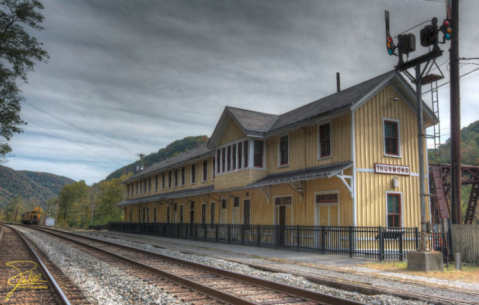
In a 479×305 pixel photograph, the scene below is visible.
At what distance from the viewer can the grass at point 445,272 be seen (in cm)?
1005

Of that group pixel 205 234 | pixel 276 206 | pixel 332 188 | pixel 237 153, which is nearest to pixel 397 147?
pixel 332 188

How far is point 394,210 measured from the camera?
16703 millimetres

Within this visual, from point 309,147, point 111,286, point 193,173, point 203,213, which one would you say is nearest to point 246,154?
point 309,147

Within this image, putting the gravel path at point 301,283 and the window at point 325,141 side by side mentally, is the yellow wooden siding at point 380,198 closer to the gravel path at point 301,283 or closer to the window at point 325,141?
the window at point 325,141

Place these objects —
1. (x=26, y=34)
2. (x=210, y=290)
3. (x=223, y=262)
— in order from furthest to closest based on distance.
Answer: (x=26, y=34) → (x=223, y=262) → (x=210, y=290)

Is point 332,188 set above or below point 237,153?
below

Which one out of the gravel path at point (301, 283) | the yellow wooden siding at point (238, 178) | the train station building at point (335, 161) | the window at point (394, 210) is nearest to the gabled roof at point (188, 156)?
the yellow wooden siding at point (238, 178)

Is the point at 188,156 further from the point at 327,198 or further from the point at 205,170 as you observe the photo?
the point at 327,198

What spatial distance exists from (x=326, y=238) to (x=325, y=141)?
4529 millimetres

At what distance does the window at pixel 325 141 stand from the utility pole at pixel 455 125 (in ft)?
16.4

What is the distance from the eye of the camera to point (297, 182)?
18516 mm

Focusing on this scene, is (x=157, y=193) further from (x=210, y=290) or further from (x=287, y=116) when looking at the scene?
(x=210, y=290)

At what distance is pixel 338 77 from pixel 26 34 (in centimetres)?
1742

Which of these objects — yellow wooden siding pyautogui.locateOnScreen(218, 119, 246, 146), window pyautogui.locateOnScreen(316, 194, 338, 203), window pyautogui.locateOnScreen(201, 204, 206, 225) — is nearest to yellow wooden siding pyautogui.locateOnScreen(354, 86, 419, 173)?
window pyautogui.locateOnScreen(316, 194, 338, 203)
